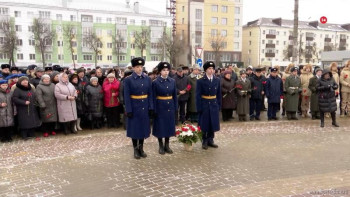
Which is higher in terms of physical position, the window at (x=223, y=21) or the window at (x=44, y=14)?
the window at (x=223, y=21)

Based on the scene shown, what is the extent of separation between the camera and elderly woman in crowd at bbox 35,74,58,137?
8500 mm

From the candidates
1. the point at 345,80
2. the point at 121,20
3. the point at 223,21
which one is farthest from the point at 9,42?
the point at 345,80

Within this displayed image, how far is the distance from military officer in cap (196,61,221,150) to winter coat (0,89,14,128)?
490 centimetres

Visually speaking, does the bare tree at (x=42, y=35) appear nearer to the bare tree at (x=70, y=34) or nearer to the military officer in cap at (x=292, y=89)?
the bare tree at (x=70, y=34)

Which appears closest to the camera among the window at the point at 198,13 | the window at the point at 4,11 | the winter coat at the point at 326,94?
the winter coat at the point at 326,94

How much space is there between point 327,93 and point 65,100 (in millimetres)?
7922

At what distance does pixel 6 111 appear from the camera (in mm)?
8062

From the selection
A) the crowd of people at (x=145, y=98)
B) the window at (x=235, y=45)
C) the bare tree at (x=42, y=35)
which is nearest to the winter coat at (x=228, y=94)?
the crowd of people at (x=145, y=98)

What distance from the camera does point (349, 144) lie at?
774 centimetres

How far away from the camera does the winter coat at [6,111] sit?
800 centimetres

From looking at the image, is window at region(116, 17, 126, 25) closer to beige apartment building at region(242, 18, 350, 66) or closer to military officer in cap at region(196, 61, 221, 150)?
beige apartment building at region(242, 18, 350, 66)

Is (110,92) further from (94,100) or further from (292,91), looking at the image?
(292,91)

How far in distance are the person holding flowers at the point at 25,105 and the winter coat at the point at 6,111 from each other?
0.15 m

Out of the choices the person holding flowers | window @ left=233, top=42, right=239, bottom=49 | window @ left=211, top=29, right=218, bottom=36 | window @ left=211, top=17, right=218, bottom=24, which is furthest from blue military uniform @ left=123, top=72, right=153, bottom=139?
window @ left=233, top=42, right=239, bottom=49
